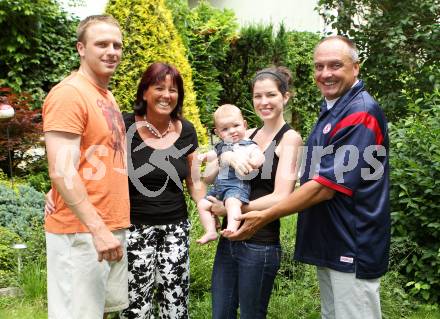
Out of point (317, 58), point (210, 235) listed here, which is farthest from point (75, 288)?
point (317, 58)

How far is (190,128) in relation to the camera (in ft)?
12.0

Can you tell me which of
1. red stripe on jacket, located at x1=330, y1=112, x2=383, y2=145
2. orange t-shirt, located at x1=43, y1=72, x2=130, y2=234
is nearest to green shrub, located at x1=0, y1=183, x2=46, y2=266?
orange t-shirt, located at x1=43, y1=72, x2=130, y2=234

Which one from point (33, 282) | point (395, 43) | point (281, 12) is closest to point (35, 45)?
point (33, 282)

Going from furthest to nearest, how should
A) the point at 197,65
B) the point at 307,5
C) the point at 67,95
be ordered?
the point at 307,5 → the point at 197,65 → the point at 67,95

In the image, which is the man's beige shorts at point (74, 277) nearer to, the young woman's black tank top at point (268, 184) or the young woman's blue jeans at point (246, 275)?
the young woman's blue jeans at point (246, 275)

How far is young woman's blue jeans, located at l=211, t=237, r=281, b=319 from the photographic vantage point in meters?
3.04

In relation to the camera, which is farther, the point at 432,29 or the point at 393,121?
the point at 393,121

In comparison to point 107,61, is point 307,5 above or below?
above

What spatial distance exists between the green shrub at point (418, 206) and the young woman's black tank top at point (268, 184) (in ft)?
7.18

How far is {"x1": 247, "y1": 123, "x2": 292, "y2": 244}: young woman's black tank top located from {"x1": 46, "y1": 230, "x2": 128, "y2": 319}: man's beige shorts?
877 millimetres

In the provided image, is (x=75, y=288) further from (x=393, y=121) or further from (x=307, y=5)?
(x=307, y=5)

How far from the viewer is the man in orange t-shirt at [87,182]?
2.67 metres

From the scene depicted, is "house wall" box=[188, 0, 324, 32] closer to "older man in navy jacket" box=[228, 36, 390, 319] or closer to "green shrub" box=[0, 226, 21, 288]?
"green shrub" box=[0, 226, 21, 288]

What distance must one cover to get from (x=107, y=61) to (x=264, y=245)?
1.35m
